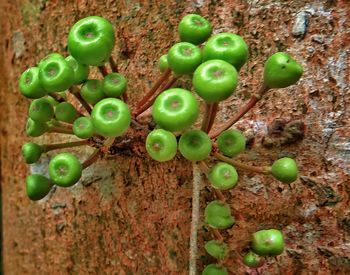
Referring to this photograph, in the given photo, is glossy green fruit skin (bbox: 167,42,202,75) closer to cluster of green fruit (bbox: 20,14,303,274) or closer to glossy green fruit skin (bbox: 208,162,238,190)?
cluster of green fruit (bbox: 20,14,303,274)

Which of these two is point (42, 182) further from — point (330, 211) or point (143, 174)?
point (330, 211)

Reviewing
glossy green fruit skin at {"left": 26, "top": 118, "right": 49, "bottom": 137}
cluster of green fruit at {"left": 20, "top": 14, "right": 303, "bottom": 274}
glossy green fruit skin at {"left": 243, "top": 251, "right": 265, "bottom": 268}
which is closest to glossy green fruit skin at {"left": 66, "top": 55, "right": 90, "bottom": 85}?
cluster of green fruit at {"left": 20, "top": 14, "right": 303, "bottom": 274}

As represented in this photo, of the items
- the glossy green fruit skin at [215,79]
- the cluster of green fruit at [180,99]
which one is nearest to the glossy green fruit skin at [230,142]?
the cluster of green fruit at [180,99]

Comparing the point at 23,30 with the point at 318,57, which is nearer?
the point at 318,57

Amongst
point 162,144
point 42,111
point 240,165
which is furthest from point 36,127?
point 240,165

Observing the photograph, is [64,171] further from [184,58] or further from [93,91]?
[184,58]

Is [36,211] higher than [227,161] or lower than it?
lower

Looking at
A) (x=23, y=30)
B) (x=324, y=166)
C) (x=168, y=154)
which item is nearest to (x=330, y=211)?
(x=324, y=166)
